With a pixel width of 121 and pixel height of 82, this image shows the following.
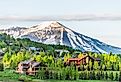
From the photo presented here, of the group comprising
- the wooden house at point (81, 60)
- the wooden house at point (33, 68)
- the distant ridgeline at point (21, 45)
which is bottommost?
the wooden house at point (33, 68)

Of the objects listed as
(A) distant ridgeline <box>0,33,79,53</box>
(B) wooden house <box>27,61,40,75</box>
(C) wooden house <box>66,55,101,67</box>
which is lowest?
(B) wooden house <box>27,61,40,75</box>

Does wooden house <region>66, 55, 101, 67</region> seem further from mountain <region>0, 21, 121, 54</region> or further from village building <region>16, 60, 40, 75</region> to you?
village building <region>16, 60, 40, 75</region>

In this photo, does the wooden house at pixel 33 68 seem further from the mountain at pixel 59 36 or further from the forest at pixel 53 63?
the mountain at pixel 59 36

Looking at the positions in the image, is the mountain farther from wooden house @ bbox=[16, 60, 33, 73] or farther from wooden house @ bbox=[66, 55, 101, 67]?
wooden house @ bbox=[16, 60, 33, 73]

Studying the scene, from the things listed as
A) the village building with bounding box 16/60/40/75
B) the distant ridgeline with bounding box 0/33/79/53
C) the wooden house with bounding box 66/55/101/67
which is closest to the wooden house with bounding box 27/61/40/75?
the village building with bounding box 16/60/40/75

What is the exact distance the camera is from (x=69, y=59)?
514 centimetres

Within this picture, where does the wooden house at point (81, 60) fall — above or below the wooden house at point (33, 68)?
above

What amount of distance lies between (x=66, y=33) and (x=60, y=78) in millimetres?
578

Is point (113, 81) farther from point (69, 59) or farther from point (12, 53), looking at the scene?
point (12, 53)

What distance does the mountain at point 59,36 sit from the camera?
5.02 meters

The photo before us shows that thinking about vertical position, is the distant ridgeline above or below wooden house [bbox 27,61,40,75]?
above

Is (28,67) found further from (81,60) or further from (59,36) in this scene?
(81,60)

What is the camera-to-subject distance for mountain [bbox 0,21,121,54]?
16.5ft

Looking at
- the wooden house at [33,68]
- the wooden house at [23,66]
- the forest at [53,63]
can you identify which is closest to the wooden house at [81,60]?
the forest at [53,63]
